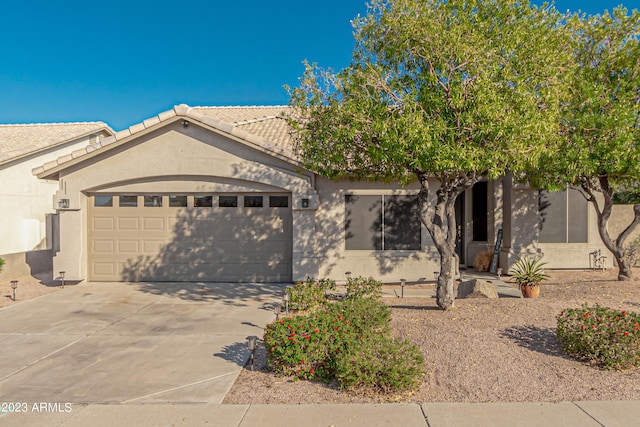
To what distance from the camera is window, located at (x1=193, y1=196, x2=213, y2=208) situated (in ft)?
41.3

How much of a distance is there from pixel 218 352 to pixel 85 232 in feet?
25.9

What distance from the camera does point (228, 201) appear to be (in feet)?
41.3

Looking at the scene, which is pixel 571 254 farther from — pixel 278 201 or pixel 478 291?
pixel 278 201

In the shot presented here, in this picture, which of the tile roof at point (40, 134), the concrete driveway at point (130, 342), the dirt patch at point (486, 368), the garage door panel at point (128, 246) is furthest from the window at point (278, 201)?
the tile roof at point (40, 134)

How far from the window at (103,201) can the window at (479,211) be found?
11503 mm

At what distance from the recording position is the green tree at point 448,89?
22.6 feet

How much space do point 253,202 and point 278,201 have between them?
724 millimetres

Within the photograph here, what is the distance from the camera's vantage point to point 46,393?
5426mm

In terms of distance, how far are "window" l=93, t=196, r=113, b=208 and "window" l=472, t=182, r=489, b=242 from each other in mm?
11503

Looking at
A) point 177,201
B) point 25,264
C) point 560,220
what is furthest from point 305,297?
point 25,264

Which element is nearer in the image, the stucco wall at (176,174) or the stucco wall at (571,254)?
the stucco wall at (176,174)

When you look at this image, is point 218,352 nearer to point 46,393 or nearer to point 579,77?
point 46,393

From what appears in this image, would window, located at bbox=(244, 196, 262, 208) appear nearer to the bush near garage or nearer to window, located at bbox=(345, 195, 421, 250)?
window, located at bbox=(345, 195, 421, 250)

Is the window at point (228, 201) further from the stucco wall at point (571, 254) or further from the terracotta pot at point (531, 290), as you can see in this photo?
the stucco wall at point (571, 254)
